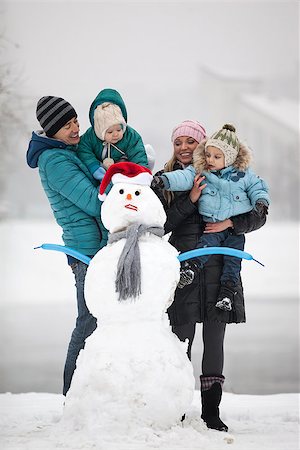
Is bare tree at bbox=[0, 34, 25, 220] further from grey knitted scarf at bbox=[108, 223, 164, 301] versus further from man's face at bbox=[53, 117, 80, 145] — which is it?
grey knitted scarf at bbox=[108, 223, 164, 301]

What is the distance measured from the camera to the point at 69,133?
118 inches

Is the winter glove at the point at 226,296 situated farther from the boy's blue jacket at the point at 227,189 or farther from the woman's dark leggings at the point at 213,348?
the boy's blue jacket at the point at 227,189

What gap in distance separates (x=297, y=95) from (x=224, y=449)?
11.8 m

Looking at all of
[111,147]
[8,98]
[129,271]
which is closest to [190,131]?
[111,147]

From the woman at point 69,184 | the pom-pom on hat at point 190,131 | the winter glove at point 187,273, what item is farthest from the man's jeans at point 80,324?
the pom-pom on hat at point 190,131

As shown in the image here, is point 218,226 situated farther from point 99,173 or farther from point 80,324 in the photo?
point 80,324

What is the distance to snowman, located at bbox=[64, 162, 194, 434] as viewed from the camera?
2529 mm

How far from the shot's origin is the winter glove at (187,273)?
2.89 meters

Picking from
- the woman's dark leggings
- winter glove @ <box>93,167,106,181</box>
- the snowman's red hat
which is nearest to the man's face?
winter glove @ <box>93,167,106,181</box>

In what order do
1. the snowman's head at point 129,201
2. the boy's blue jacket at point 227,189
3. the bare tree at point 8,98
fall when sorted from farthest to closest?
the bare tree at point 8,98 → the boy's blue jacket at point 227,189 → the snowman's head at point 129,201

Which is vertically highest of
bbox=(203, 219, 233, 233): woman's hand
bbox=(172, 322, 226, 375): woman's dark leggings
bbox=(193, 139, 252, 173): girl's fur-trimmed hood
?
bbox=(193, 139, 252, 173): girl's fur-trimmed hood

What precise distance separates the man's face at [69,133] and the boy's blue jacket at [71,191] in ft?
0.08

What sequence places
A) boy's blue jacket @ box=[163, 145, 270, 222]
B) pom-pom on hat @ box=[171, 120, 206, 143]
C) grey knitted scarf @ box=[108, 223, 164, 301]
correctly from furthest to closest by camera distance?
pom-pom on hat @ box=[171, 120, 206, 143]
boy's blue jacket @ box=[163, 145, 270, 222]
grey knitted scarf @ box=[108, 223, 164, 301]

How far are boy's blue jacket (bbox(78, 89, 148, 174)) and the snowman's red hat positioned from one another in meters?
0.22
